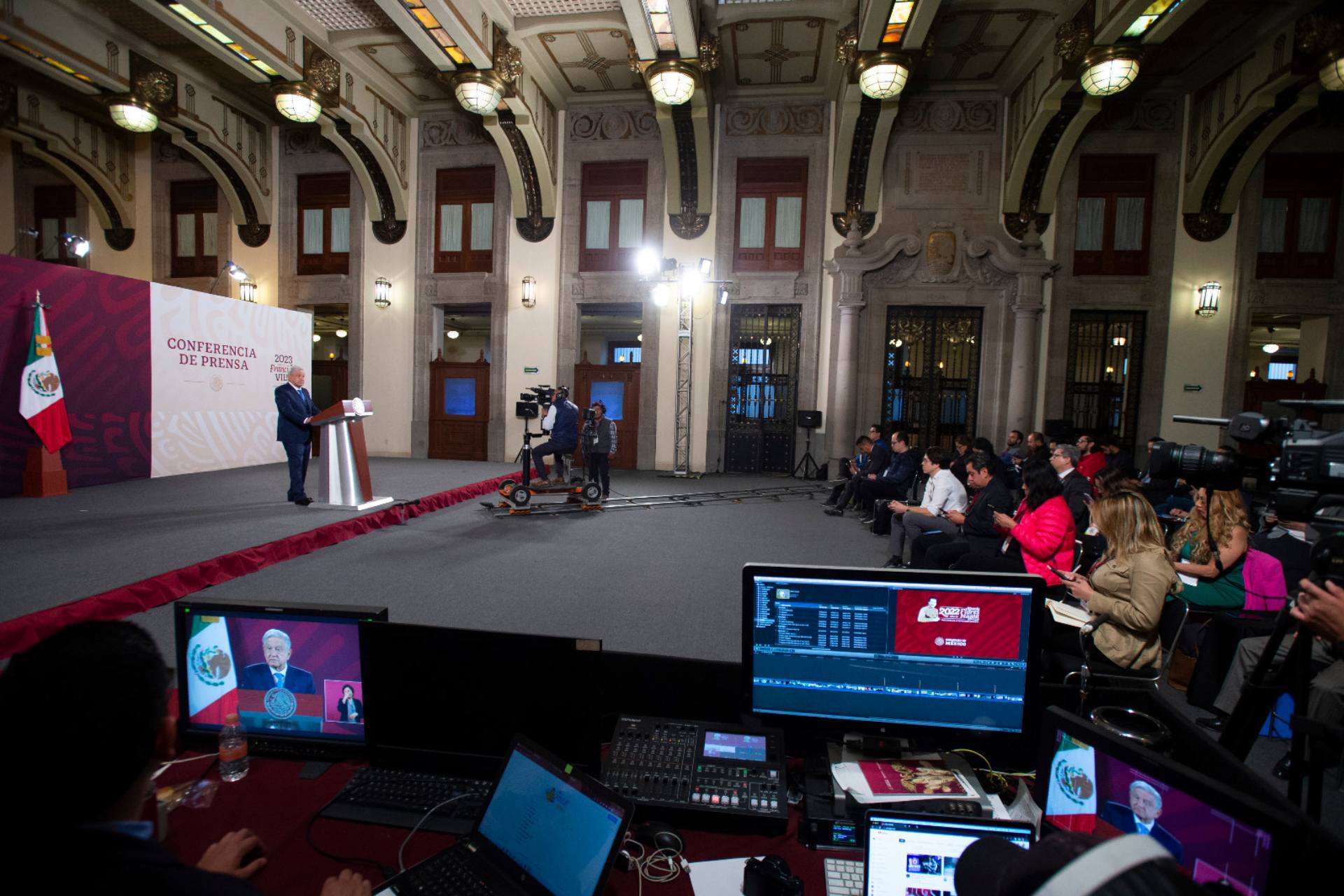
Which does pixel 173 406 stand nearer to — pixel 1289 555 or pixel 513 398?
pixel 513 398

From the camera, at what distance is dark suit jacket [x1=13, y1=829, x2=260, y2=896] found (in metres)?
0.70

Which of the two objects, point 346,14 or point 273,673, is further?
point 346,14

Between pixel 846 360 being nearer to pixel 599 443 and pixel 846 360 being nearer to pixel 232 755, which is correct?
pixel 599 443

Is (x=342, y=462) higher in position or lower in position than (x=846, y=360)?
lower

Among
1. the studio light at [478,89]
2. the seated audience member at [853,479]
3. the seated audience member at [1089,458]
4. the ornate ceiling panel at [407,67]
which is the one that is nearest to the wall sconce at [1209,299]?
the seated audience member at [1089,458]

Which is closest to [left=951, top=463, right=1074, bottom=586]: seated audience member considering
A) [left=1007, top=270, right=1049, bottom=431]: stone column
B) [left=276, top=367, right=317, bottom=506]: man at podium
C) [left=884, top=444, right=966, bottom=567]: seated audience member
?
[left=884, top=444, right=966, bottom=567]: seated audience member

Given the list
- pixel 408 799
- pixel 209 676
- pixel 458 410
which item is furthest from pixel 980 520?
pixel 458 410

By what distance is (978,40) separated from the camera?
9.29m

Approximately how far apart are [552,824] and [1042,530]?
3.49 m

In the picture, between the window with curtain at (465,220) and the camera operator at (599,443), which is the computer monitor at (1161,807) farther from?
the window with curtain at (465,220)

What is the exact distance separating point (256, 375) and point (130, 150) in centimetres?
734

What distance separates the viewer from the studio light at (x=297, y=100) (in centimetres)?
937

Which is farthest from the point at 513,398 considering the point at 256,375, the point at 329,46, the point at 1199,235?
the point at 1199,235

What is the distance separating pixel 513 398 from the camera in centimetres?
1170
